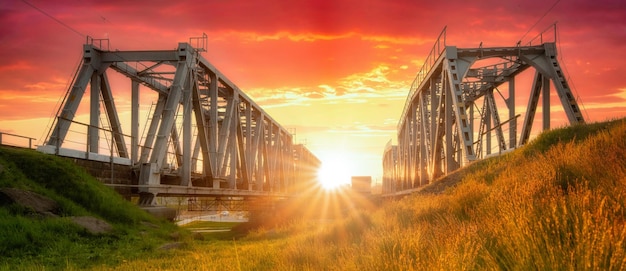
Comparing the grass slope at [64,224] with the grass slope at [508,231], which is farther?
the grass slope at [64,224]

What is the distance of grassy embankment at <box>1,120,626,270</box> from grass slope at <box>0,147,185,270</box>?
99 cm

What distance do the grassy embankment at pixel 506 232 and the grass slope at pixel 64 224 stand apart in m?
0.99

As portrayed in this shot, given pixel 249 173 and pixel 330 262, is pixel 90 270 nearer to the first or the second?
pixel 330 262

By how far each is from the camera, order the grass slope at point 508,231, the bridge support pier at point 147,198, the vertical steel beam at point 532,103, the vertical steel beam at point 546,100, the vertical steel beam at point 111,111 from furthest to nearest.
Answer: the vertical steel beam at point 532,103
the vertical steel beam at point 546,100
the vertical steel beam at point 111,111
the bridge support pier at point 147,198
the grass slope at point 508,231

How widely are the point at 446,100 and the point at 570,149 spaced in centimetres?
1683

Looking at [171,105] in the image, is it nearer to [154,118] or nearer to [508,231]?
[154,118]

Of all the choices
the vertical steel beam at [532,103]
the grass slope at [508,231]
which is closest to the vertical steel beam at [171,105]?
the grass slope at [508,231]

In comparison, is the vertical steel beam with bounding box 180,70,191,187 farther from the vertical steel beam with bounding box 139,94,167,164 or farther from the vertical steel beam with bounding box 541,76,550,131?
the vertical steel beam with bounding box 541,76,550,131

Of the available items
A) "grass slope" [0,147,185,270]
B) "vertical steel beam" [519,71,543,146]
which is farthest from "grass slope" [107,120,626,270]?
"vertical steel beam" [519,71,543,146]

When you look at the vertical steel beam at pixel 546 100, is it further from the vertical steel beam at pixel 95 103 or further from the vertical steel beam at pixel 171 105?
the vertical steel beam at pixel 95 103

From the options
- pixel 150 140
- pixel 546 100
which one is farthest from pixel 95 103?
pixel 546 100

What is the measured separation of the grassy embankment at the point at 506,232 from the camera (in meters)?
4.68

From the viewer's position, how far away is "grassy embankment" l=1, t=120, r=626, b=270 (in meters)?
4.68

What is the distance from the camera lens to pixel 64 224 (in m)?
12.2
